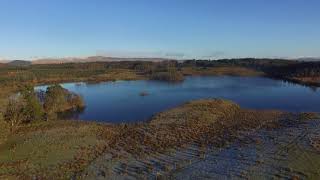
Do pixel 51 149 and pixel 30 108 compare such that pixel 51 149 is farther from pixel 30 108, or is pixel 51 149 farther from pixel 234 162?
pixel 30 108

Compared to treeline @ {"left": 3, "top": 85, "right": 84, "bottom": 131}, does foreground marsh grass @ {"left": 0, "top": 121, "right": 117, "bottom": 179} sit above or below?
below

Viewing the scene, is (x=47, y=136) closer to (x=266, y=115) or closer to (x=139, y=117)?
(x=139, y=117)

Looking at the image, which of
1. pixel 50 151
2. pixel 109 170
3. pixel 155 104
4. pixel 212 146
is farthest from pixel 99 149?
pixel 155 104

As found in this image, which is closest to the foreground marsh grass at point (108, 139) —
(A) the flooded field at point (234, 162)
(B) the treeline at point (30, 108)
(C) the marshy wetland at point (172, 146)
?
(C) the marshy wetland at point (172, 146)

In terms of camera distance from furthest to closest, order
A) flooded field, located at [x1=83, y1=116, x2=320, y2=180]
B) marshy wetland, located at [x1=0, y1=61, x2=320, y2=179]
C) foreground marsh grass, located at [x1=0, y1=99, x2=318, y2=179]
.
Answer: foreground marsh grass, located at [x1=0, y1=99, x2=318, y2=179] < marshy wetland, located at [x1=0, y1=61, x2=320, y2=179] < flooded field, located at [x1=83, y1=116, x2=320, y2=180]

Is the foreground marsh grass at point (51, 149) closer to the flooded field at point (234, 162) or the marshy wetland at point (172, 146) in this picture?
the marshy wetland at point (172, 146)

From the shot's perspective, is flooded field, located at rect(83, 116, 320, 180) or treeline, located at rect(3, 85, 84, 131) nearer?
flooded field, located at rect(83, 116, 320, 180)

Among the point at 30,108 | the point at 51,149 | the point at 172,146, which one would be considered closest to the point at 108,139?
the point at 51,149

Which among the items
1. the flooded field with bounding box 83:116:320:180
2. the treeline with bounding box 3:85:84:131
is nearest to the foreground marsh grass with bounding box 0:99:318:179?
the flooded field with bounding box 83:116:320:180

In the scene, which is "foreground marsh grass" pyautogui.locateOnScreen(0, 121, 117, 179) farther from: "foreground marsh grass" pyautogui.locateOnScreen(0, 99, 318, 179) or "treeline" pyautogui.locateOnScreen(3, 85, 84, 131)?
"treeline" pyautogui.locateOnScreen(3, 85, 84, 131)
